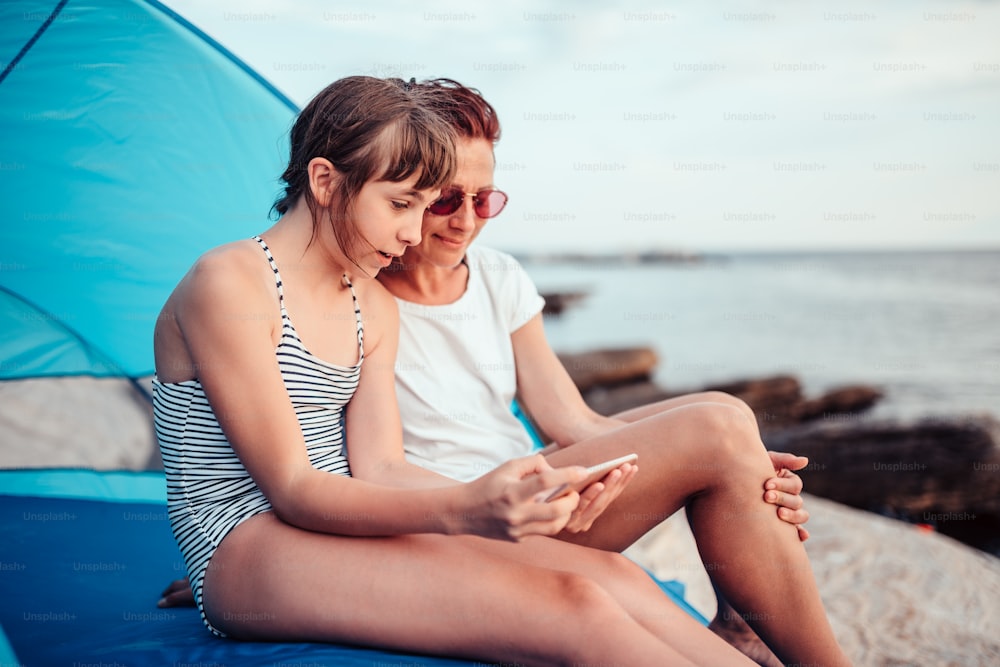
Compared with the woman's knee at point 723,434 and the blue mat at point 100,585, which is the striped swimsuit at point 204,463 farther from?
the woman's knee at point 723,434

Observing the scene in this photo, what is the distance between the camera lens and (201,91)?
2.85m

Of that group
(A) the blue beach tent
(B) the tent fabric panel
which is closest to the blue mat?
(A) the blue beach tent

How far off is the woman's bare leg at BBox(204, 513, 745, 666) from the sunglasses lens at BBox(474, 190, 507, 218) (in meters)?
0.81

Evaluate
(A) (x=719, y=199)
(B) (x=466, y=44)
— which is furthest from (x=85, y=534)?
(A) (x=719, y=199)

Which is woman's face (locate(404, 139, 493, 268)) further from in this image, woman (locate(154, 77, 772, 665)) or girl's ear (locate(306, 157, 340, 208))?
girl's ear (locate(306, 157, 340, 208))

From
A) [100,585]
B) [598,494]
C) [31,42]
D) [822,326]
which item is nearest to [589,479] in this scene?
[598,494]

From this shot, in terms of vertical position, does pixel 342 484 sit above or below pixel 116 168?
below

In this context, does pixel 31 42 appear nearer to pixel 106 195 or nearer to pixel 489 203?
pixel 106 195

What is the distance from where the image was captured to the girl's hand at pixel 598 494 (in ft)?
4.43

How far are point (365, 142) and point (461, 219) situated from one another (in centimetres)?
42

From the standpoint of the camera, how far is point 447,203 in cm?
188

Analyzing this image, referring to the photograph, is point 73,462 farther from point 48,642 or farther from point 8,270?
point 48,642

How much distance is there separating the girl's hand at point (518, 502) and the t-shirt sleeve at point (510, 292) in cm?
88

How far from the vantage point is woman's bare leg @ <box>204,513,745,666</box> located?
1.30 m
